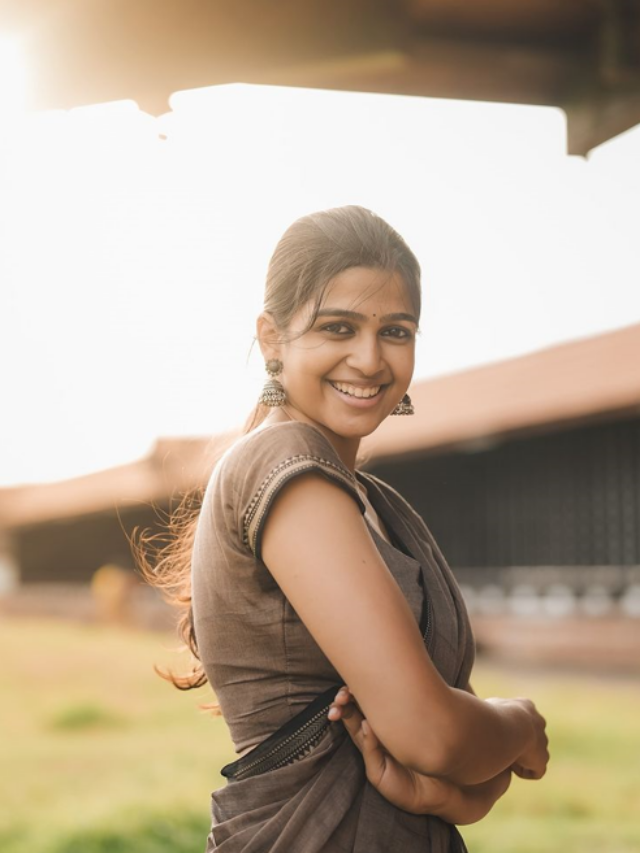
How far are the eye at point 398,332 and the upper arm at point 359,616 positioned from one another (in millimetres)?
228

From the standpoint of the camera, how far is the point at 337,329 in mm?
1159

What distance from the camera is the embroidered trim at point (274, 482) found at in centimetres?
103

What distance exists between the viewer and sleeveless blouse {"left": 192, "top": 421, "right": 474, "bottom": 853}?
1063 millimetres

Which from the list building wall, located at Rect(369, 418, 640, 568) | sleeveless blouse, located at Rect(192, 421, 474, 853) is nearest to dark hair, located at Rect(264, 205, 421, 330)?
sleeveless blouse, located at Rect(192, 421, 474, 853)

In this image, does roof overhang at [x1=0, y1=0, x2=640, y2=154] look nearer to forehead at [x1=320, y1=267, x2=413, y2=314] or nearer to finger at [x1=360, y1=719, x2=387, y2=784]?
forehead at [x1=320, y1=267, x2=413, y2=314]

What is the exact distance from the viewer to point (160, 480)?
33.8 feet

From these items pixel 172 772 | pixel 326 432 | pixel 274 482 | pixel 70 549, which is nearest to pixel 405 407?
pixel 326 432

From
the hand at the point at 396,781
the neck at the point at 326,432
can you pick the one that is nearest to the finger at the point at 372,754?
the hand at the point at 396,781

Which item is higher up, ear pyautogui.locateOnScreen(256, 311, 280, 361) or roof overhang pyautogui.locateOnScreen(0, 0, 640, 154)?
roof overhang pyautogui.locateOnScreen(0, 0, 640, 154)

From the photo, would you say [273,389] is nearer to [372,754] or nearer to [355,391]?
[355,391]

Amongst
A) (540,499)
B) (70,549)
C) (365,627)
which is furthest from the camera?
(70,549)

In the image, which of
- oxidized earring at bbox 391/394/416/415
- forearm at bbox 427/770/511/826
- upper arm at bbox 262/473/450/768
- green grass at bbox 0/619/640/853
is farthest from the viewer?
green grass at bbox 0/619/640/853

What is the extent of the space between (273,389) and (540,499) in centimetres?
648

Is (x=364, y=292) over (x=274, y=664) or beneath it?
over
